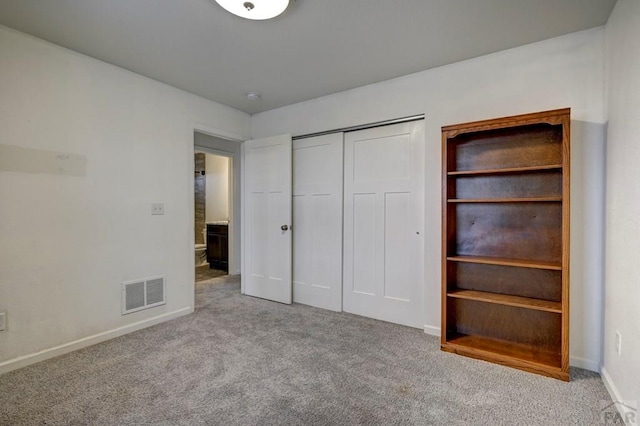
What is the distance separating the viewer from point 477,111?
2.60 metres

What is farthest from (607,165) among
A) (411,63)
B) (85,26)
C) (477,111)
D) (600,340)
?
(85,26)

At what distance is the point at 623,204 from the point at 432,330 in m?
1.67

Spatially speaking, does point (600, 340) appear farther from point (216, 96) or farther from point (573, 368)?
point (216, 96)

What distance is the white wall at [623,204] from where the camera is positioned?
161 centimetres

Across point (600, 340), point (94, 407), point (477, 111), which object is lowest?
point (94, 407)

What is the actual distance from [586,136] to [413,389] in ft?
6.94

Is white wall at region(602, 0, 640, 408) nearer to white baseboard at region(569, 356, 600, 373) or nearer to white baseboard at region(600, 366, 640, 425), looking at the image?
white baseboard at region(600, 366, 640, 425)

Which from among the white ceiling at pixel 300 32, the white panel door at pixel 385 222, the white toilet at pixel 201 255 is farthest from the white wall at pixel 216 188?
the white panel door at pixel 385 222

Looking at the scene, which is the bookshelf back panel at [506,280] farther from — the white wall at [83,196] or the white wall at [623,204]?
the white wall at [83,196]

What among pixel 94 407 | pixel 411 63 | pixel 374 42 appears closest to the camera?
pixel 94 407

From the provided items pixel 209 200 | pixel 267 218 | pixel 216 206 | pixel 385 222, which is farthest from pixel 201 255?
pixel 385 222

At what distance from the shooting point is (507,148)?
2477 millimetres

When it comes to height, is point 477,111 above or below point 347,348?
above

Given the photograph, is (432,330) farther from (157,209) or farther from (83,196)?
(83,196)
